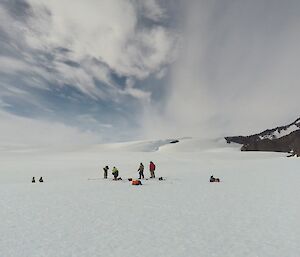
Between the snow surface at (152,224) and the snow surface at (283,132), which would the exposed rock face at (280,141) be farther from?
the snow surface at (152,224)

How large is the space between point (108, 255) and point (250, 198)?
31.9ft

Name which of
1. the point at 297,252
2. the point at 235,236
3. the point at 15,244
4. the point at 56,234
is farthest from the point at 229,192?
the point at 15,244

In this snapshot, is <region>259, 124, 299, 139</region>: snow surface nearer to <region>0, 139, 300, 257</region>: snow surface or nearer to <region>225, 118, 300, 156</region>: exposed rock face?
<region>225, 118, 300, 156</region>: exposed rock face

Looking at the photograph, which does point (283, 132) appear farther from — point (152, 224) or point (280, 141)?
point (152, 224)

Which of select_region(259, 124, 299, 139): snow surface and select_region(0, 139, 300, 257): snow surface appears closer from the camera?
select_region(0, 139, 300, 257): snow surface

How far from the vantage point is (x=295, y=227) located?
9.52 m

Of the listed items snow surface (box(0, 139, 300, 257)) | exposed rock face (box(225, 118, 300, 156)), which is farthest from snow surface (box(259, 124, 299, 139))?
snow surface (box(0, 139, 300, 257))

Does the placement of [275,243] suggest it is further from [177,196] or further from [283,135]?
[283,135]

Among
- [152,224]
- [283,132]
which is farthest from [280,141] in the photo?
[152,224]

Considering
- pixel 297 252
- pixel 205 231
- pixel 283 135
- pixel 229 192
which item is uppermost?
pixel 283 135

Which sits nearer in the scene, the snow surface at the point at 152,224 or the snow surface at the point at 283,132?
the snow surface at the point at 152,224

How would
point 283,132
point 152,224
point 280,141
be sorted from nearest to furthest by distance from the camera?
1. point 152,224
2. point 280,141
3. point 283,132

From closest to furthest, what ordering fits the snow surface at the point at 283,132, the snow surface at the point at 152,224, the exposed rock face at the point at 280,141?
the snow surface at the point at 152,224 < the exposed rock face at the point at 280,141 < the snow surface at the point at 283,132

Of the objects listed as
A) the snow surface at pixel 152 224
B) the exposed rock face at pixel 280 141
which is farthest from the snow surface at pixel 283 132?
the snow surface at pixel 152 224
